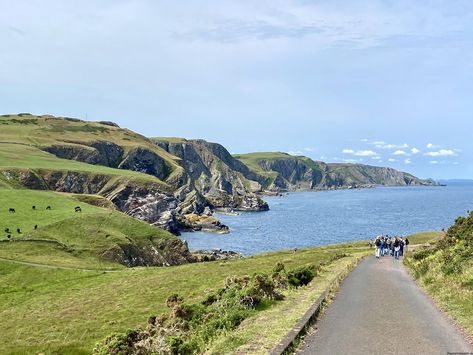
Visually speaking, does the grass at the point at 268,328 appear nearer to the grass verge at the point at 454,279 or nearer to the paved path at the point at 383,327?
the paved path at the point at 383,327

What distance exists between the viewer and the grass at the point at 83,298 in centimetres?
2905

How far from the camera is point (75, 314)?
35688mm

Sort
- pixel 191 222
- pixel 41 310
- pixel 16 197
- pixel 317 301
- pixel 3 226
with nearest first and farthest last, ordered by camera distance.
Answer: pixel 317 301 → pixel 41 310 → pixel 3 226 → pixel 16 197 → pixel 191 222

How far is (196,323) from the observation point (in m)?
18.7

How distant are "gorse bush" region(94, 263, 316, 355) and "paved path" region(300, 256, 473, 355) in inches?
126

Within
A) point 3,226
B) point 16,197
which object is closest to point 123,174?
point 16,197

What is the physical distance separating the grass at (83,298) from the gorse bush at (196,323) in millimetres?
3104

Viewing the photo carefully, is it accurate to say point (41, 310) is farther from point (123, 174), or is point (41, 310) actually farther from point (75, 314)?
point (123, 174)

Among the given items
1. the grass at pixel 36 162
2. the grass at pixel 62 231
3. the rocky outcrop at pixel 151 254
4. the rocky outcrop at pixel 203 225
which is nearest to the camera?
the grass at pixel 62 231

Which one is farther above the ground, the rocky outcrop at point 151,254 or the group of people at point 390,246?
the group of people at point 390,246

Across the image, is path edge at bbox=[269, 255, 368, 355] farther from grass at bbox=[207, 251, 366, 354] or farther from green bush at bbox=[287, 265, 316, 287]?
green bush at bbox=[287, 265, 316, 287]

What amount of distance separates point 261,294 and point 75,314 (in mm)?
21051

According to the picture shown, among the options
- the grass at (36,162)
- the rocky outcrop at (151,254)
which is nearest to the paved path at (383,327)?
the rocky outcrop at (151,254)

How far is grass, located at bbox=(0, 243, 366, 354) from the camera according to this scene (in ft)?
95.3
